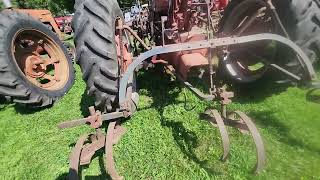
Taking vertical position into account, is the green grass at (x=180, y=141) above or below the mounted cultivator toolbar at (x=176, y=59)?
below

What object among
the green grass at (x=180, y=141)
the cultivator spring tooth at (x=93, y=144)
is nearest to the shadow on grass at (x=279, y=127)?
the green grass at (x=180, y=141)

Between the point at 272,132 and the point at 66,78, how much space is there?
3775 millimetres

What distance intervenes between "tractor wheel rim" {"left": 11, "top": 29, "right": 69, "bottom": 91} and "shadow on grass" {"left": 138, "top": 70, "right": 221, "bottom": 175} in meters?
1.45

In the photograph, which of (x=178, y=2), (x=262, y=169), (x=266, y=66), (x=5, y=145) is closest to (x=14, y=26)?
(x=5, y=145)

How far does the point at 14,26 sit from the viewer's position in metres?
5.11

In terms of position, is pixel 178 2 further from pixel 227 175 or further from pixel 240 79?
pixel 227 175

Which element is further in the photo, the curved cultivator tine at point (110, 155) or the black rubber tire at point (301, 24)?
the black rubber tire at point (301, 24)

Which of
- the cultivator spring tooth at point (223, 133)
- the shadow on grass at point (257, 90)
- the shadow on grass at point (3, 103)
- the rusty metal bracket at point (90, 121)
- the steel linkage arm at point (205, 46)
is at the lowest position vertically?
the cultivator spring tooth at point (223, 133)

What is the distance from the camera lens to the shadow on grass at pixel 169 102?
3.39 metres

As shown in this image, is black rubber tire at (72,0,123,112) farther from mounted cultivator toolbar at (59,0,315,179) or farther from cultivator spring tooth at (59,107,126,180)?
cultivator spring tooth at (59,107,126,180)

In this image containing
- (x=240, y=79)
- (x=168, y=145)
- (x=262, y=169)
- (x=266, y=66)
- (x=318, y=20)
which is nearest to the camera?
(x=262, y=169)

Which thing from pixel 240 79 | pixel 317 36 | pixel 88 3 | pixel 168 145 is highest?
pixel 88 3

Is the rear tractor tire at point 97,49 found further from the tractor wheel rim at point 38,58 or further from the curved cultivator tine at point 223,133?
the tractor wheel rim at point 38,58

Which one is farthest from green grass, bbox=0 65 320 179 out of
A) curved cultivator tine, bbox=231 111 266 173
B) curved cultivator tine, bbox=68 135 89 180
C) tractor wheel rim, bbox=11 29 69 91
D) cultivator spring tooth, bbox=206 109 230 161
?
tractor wheel rim, bbox=11 29 69 91
